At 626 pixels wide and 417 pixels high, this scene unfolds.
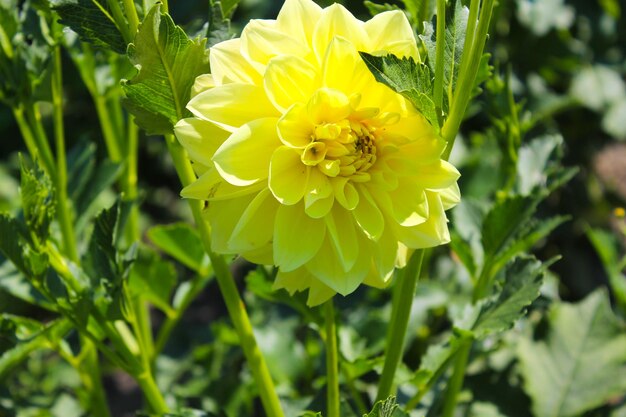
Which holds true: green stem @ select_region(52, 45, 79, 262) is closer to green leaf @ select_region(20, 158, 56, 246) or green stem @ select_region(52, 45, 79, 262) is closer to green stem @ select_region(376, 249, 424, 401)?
green leaf @ select_region(20, 158, 56, 246)

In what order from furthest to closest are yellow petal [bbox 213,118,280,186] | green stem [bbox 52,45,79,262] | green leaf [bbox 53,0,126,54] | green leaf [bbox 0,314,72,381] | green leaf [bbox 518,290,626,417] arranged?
green leaf [bbox 518,290,626,417]
green stem [bbox 52,45,79,262]
green leaf [bbox 0,314,72,381]
green leaf [bbox 53,0,126,54]
yellow petal [bbox 213,118,280,186]

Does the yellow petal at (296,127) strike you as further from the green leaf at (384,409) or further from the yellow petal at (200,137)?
the green leaf at (384,409)

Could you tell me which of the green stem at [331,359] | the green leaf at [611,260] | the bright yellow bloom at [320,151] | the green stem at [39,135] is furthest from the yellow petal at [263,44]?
the green leaf at [611,260]

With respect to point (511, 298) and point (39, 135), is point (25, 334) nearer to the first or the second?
point (39, 135)

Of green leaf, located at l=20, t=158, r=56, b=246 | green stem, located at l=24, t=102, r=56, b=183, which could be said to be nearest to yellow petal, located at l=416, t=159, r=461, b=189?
green leaf, located at l=20, t=158, r=56, b=246

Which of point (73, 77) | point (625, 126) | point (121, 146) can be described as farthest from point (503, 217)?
point (73, 77)

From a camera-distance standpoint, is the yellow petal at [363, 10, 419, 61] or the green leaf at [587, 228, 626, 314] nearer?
the yellow petal at [363, 10, 419, 61]

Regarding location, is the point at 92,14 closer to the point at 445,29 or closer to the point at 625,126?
the point at 445,29
